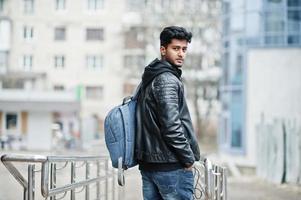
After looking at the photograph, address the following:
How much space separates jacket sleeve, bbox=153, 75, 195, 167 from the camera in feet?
9.13

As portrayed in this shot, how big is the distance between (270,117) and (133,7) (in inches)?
799

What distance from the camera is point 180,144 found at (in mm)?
2791

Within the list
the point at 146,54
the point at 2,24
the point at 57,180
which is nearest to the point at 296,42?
the point at 57,180

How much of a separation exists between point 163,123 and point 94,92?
34.0 metres

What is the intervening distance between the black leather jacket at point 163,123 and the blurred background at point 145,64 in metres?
9.80

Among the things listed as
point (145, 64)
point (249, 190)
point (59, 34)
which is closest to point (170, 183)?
point (249, 190)

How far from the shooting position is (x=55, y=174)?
4.08 metres

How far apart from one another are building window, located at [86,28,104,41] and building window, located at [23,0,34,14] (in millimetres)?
4059

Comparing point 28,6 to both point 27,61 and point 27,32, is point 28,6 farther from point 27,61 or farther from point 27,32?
point 27,61

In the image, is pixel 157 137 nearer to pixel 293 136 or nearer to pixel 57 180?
pixel 57 180

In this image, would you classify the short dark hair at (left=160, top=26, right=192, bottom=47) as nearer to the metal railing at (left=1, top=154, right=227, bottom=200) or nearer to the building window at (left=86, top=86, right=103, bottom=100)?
the metal railing at (left=1, top=154, right=227, bottom=200)

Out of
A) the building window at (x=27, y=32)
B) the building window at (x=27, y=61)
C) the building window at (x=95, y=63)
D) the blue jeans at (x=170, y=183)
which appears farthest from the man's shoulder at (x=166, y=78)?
the building window at (x=27, y=32)

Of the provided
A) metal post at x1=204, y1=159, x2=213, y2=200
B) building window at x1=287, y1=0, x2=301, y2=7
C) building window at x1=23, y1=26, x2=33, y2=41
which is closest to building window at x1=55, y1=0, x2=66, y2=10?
building window at x1=23, y1=26, x2=33, y2=41

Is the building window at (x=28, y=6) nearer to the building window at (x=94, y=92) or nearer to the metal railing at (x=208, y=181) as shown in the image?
the building window at (x=94, y=92)
